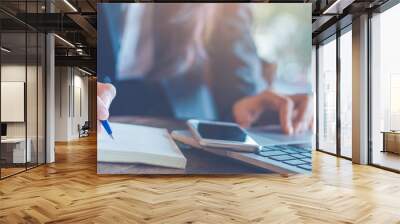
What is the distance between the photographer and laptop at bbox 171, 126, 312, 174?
6.25m

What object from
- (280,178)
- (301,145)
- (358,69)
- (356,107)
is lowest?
(280,178)

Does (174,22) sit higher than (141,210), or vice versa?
(174,22)

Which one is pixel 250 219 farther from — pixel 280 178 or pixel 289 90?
pixel 289 90

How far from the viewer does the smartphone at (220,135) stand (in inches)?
247

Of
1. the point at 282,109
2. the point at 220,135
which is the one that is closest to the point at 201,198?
the point at 220,135

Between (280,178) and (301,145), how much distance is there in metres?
0.66

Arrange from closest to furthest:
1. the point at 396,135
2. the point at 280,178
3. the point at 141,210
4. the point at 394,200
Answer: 1. the point at 141,210
2. the point at 394,200
3. the point at 280,178
4. the point at 396,135

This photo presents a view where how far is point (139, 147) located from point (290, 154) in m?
2.55

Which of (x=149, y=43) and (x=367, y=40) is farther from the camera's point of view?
(x=367, y=40)

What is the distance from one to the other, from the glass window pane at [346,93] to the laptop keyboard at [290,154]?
2.93 meters

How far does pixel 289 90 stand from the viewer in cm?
627

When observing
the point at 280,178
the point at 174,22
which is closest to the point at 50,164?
the point at 174,22

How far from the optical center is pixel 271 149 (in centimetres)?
625

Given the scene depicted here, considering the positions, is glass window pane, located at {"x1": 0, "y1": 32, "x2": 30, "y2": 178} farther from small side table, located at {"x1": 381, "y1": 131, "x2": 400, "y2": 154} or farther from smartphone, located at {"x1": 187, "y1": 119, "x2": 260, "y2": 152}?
small side table, located at {"x1": 381, "y1": 131, "x2": 400, "y2": 154}
